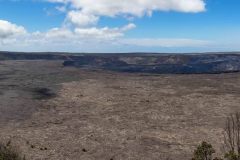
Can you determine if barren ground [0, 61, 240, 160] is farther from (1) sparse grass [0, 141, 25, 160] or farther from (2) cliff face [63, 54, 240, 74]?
(2) cliff face [63, 54, 240, 74]

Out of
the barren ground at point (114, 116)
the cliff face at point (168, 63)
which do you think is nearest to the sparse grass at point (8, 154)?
the barren ground at point (114, 116)

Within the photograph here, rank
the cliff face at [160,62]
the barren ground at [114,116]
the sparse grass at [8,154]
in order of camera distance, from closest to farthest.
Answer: the sparse grass at [8,154] → the barren ground at [114,116] → the cliff face at [160,62]

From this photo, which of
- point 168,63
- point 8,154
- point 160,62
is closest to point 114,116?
point 8,154

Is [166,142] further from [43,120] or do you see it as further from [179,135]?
[43,120]

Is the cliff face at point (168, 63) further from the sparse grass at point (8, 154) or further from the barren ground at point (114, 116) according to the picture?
the sparse grass at point (8, 154)

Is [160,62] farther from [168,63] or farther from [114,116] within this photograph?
[114,116]

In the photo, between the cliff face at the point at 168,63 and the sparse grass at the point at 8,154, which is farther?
the cliff face at the point at 168,63

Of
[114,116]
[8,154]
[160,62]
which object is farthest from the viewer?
[160,62]

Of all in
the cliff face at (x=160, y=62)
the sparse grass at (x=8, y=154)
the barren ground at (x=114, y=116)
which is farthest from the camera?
the cliff face at (x=160, y=62)

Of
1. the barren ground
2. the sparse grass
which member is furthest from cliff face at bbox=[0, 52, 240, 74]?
the sparse grass

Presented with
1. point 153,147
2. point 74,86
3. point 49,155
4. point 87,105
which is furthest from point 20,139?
point 74,86
